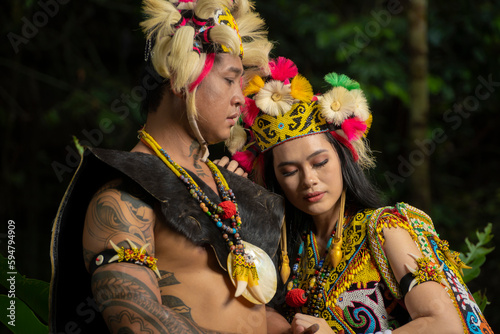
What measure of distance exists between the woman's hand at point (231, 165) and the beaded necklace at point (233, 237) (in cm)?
40

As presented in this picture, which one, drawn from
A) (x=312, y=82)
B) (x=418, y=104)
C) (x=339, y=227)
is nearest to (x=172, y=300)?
(x=339, y=227)

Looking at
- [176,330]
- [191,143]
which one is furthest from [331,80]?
[176,330]

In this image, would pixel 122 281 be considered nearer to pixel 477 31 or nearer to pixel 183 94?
Result: pixel 183 94

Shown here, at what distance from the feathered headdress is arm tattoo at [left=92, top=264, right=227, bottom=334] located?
623 mm

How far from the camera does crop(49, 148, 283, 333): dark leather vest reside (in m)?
1.79

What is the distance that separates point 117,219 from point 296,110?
1.01 meters

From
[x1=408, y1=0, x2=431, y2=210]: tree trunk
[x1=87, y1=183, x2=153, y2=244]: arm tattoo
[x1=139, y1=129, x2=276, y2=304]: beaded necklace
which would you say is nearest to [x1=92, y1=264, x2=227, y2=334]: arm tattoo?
[x1=87, y1=183, x2=153, y2=244]: arm tattoo

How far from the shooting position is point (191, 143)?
6.82ft

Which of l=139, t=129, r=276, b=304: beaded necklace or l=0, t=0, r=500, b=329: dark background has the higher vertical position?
l=0, t=0, r=500, b=329: dark background

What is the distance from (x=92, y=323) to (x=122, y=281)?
0.95 feet

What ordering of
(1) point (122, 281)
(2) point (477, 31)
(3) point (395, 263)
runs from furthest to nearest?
(2) point (477, 31), (3) point (395, 263), (1) point (122, 281)

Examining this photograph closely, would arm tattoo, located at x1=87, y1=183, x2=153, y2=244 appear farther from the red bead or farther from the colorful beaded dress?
the colorful beaded dress

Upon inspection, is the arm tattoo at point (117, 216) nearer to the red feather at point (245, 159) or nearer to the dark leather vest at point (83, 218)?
the dark leather vest at point (83, 218)

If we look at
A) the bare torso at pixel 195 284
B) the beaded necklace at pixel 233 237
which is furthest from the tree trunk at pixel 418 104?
the bare torso at pixel 195 284
